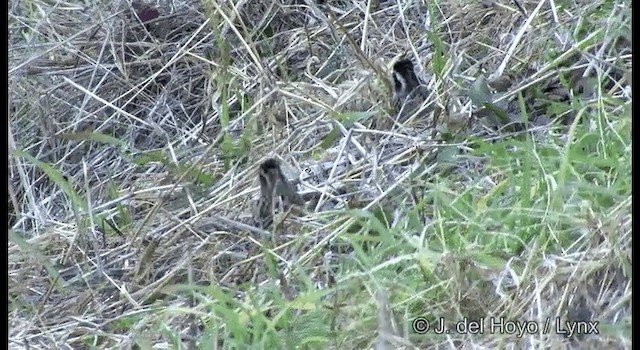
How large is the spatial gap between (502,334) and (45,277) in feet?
2.48

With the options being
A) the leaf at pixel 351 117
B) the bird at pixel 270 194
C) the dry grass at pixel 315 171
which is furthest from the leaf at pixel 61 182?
the leaf at pixel 351 117

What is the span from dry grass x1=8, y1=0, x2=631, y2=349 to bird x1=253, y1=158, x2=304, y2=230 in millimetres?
30

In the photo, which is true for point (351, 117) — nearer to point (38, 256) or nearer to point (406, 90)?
point (406, 90)

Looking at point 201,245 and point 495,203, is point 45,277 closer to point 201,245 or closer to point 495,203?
point 201,245

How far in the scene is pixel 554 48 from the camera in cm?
180

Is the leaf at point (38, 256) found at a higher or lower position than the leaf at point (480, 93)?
higher

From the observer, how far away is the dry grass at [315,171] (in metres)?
1.39

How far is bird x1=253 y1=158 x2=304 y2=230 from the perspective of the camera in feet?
5.36

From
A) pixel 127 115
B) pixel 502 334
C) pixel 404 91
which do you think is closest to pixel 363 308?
pixel 502 334
